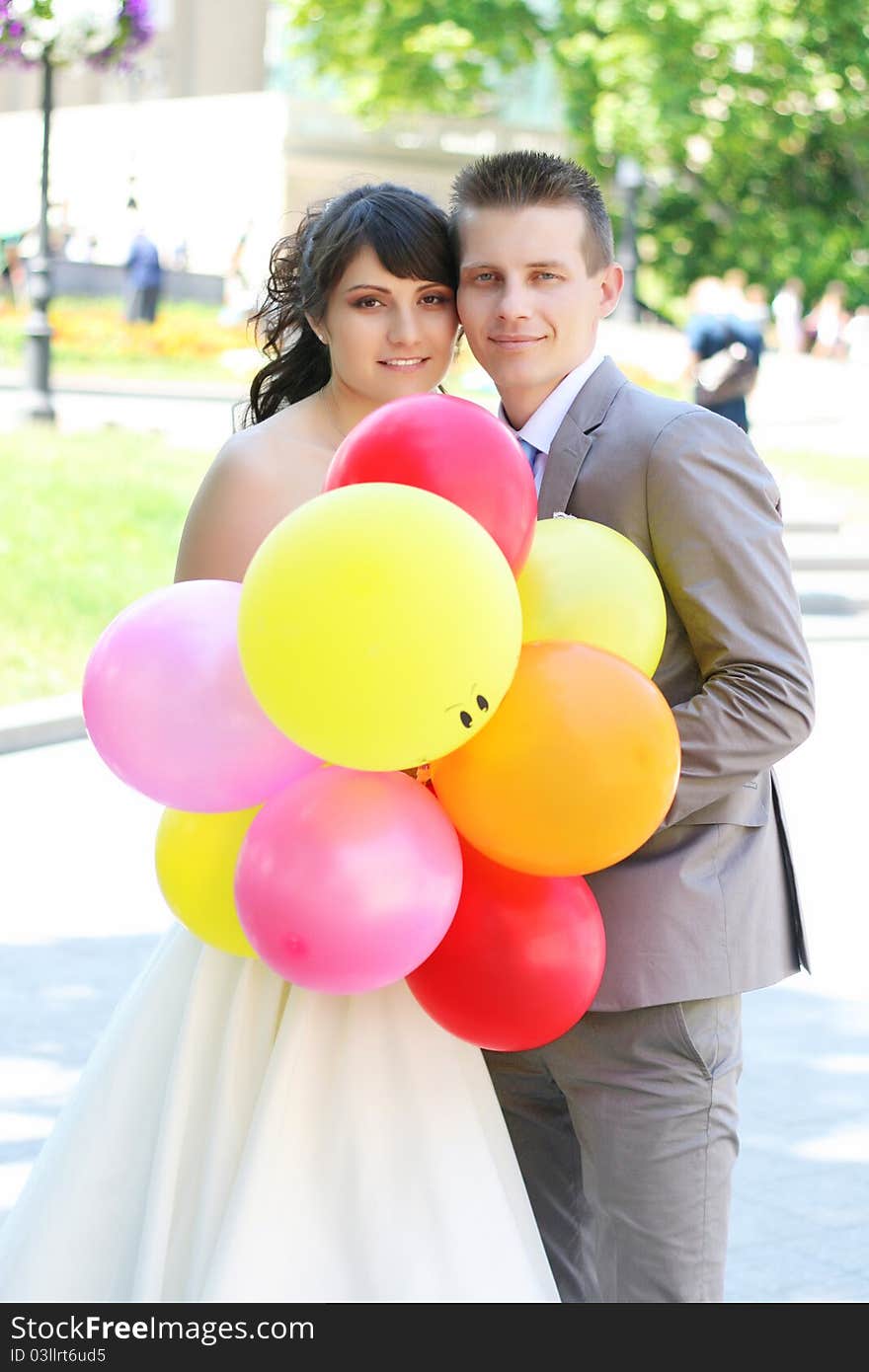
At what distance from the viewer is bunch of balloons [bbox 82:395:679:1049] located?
78.8 inches

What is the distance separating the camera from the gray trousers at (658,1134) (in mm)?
2590

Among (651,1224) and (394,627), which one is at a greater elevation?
(394,627)

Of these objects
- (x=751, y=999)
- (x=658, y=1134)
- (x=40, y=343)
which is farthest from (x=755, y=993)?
(x=40, y=343)

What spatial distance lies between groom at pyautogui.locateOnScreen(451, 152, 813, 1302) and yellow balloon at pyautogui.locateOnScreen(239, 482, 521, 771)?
1.68ft

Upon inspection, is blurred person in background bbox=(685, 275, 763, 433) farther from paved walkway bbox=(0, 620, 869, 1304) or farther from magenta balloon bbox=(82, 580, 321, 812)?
magenta balloon bbox=(82, 580, 321, 812)

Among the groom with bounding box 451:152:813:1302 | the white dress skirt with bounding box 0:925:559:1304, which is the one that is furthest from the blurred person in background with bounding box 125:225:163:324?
the white dress skirt with bounding box 0:925:559:1304

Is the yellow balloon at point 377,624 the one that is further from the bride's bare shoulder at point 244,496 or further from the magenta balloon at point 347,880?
the bride's bare shoulder at point 244,496

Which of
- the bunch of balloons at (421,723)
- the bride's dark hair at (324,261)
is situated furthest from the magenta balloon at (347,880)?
the bride's dark hair at (324,261)

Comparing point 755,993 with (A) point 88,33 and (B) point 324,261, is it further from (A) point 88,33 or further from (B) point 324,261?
(A) point 88,33

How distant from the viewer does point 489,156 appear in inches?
109

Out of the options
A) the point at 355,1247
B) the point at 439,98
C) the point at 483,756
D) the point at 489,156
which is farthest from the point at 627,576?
the point at 439,98

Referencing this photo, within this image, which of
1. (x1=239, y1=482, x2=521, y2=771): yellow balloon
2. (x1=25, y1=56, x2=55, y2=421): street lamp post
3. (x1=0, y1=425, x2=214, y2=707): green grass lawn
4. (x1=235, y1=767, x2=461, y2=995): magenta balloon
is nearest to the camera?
(x1=239, y1=482, x2=521, y2=771): yellow balloon

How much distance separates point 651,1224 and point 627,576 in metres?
A: 1.00
